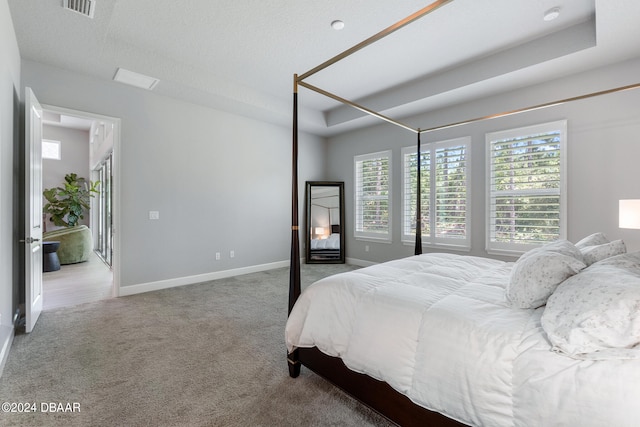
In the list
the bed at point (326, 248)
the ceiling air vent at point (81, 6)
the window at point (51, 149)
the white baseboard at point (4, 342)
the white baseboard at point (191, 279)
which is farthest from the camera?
the window at point (51, 149)

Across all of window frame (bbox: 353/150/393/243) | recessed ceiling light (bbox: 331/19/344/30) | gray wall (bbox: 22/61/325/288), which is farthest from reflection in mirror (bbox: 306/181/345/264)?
recessed ceiling light (bbox: 331/19/344/30)

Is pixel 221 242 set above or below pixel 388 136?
below

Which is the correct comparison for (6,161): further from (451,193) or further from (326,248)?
(451,193)

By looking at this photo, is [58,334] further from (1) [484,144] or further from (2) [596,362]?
(1) [484,144]

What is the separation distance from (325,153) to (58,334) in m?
5.20

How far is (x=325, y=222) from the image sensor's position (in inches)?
238

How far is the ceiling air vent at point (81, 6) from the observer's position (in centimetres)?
237

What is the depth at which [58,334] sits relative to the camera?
269cm

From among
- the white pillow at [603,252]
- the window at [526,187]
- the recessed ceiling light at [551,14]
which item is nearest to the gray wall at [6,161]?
the white pillow at [603,252]

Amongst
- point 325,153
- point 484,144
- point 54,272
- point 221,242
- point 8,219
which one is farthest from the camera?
point 325,153

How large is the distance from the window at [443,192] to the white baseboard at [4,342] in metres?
4.86

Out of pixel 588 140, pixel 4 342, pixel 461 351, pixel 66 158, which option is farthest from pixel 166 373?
pixel 66 158

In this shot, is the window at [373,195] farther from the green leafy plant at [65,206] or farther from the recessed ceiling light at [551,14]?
the green leafy plant at [65,206]

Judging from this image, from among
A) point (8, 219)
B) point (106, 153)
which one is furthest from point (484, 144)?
point (106, 153)
